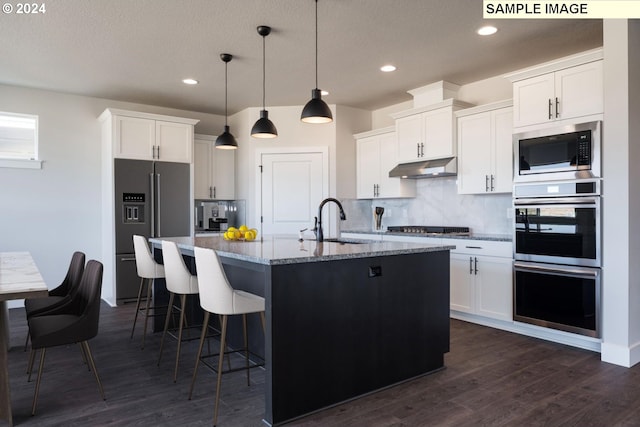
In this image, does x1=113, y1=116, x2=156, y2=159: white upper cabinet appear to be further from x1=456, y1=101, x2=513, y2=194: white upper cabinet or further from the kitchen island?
x1=456, y1=101, x2=513, y2=194: white upper cabinet

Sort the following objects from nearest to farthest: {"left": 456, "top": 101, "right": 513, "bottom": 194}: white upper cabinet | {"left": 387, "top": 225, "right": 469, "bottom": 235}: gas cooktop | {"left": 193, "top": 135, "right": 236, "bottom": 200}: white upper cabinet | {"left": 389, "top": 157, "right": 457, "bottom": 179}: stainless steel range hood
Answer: {"left": 456, "top": 101, "right": 513, "bottom": 194}: white upper cabinet → {"left": 389, "top": 157, "right": 457, "bottom": 179}: stainless steel range hood → {"left": 387, "top": 225, "right": 469, "bottom": 235}: gas cooktop → {"left": 193, "top": 135, "right": 236, "bottom": 200}: white upper cabinet

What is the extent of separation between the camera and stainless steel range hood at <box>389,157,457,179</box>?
4.77 meters

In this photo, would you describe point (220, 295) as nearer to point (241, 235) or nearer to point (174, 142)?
point (241, 235)

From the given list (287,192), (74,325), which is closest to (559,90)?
(287,192)

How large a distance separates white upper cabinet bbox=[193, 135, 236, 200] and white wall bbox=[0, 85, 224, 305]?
4.15 ft

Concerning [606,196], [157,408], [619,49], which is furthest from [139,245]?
[619,49]

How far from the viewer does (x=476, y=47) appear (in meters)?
4.01

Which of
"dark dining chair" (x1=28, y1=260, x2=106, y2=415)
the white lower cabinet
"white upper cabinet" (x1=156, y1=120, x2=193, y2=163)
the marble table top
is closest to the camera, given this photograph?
the marble table top

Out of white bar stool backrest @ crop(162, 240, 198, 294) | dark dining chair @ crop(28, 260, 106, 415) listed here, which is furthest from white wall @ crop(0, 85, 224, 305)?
white bar stool backrest @ crop(162, 240, 198, 294)

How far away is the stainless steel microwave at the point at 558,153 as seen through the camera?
339 centimetres

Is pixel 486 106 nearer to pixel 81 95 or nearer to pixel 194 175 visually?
pixel 194 175

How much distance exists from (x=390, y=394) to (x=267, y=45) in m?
3.08

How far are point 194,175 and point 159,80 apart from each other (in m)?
1.58

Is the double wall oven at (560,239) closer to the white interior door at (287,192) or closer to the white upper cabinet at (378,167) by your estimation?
the white upper cabinet at (378,167)
